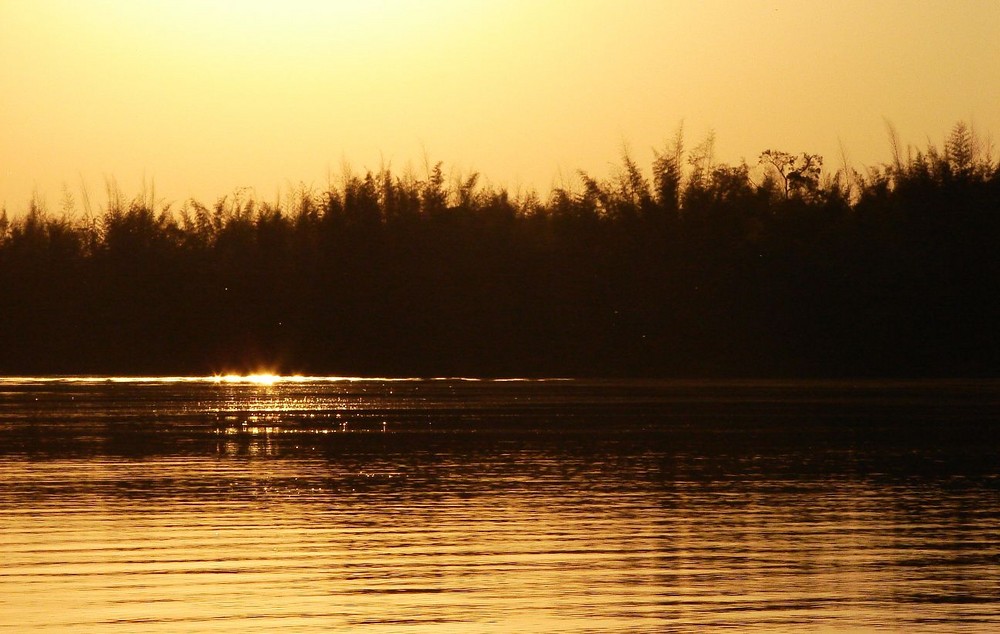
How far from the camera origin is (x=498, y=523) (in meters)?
14.9

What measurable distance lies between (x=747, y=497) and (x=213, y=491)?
5.60 meters

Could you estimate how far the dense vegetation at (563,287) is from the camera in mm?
51344

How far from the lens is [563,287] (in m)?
54.4

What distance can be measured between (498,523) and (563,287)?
39.7m

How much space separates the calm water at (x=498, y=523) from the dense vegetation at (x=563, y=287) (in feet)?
70.9

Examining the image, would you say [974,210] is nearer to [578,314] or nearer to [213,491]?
[578,314]

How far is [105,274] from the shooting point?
57.3m

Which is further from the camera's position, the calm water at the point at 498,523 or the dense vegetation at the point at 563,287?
the dense vegetation at the point at 563,287

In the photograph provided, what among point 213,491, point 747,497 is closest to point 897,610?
point 747,497

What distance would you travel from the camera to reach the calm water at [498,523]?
1062 centimetres

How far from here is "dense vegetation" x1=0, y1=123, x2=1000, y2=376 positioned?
51344 millimetres

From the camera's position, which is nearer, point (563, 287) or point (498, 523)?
point (498, 523)

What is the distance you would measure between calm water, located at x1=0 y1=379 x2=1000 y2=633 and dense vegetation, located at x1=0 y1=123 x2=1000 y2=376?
2160 cm

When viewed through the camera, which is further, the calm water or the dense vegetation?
the dense vegetation
